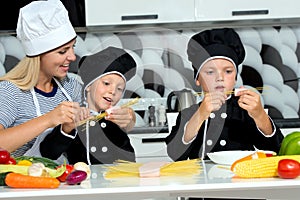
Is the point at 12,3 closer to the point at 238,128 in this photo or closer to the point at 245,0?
the point at 245,0

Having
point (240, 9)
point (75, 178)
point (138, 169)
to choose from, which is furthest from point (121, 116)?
point (240, 9)

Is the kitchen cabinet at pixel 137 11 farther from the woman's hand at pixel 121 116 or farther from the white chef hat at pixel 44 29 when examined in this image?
the woman's hand at pixel 121 116

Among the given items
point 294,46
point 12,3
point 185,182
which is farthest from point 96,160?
point 294,46

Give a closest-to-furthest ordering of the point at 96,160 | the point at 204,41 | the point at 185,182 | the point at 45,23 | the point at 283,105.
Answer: the point at 185,182 → the point at 96,160 → the point at 204,41 → the point at 45,23 → the point at 283,105

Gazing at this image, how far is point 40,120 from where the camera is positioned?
2070mm

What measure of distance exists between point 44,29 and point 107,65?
0.71 m

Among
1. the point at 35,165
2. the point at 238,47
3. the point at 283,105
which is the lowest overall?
the point at 283,105

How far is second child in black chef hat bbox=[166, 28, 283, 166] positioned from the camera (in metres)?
1.89

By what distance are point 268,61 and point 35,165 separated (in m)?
2.40

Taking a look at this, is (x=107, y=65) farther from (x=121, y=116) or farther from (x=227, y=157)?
(x=227, y=157)

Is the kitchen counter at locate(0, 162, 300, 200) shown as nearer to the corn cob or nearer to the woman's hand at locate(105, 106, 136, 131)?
the corn cob

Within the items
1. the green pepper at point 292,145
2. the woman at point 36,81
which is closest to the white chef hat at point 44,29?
the woman at point 36,81

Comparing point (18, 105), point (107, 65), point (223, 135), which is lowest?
point (223, 135)

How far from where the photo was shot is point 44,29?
2447 millimetres
